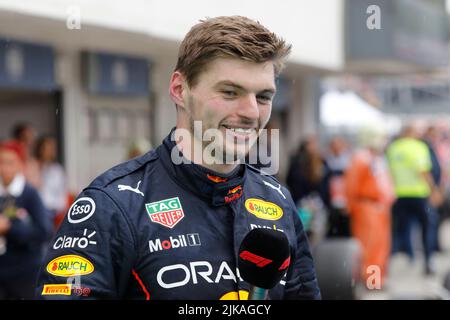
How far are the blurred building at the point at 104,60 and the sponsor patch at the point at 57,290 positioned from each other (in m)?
1.85

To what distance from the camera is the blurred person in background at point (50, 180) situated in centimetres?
530

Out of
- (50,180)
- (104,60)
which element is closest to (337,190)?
A: (104,60)

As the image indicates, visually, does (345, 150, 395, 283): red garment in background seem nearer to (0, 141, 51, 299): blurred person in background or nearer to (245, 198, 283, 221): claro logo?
(0, 141, 51, 299): blurred person in background

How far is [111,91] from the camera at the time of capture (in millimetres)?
6941

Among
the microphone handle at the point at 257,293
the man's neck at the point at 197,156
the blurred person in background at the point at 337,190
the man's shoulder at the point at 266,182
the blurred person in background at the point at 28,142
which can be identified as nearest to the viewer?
the microphone handle at the point at 257,293

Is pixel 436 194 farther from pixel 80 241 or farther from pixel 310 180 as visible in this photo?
pixel 80 241

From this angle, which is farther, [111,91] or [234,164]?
[111,91]

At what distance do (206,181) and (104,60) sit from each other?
14.7 feet

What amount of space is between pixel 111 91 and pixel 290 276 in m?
5.38

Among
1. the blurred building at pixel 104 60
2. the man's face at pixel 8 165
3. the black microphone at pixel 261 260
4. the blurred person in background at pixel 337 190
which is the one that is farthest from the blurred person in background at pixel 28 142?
the black microphone at pixel 261 260

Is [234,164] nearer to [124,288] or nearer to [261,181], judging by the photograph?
[261,181]

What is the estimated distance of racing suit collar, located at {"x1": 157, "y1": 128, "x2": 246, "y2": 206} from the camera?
162cm

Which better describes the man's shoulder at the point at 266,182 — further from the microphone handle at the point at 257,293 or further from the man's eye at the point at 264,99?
the microphone handle at the point at 257,293
